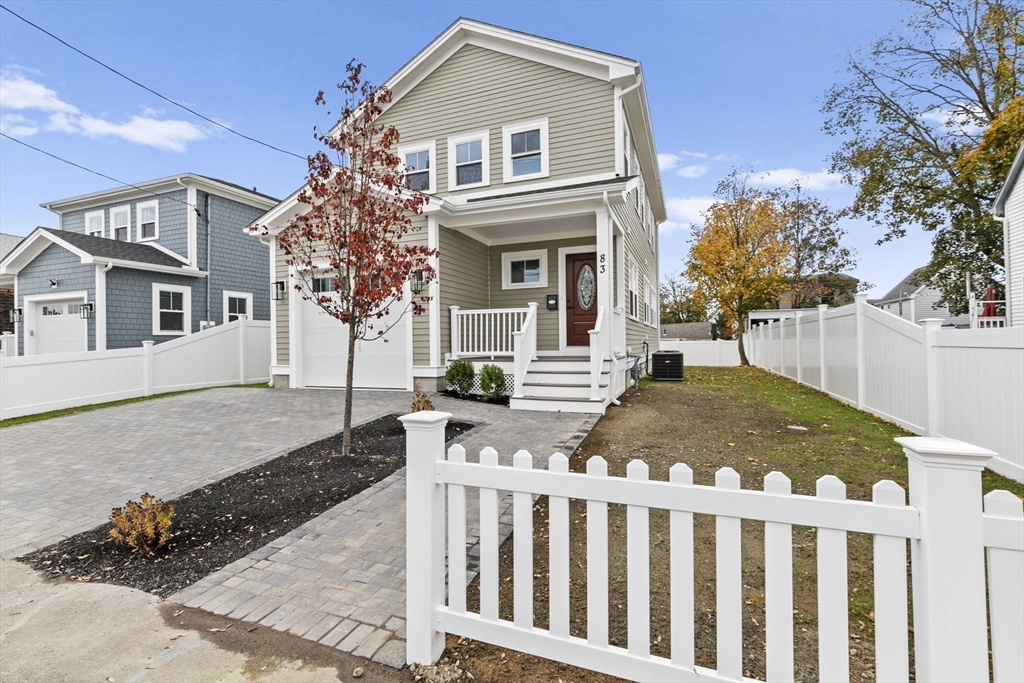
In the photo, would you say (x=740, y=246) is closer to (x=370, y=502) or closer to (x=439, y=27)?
(x=439, y=27)

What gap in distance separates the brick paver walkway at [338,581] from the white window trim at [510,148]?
8200 mm

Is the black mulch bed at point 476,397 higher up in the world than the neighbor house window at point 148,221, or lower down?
lower down

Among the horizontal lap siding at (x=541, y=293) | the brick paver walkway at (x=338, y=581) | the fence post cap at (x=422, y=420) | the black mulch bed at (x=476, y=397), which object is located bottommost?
the brick paver walkway at (x=338, y=581)

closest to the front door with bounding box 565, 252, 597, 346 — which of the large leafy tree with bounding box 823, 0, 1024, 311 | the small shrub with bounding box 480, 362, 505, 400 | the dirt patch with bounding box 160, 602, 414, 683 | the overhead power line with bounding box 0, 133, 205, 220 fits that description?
the small shrub with bounding box 480, 362, 505, 400

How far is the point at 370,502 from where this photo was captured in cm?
393

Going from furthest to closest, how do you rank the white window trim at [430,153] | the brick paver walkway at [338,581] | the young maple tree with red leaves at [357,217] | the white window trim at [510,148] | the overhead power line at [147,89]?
the white window trim at [430,153] < the white window trim at [510,148] < the overhead power line at [147,89] < the young maple tree with red leaves at [357,217] < the brick paver walkway at [338,581]

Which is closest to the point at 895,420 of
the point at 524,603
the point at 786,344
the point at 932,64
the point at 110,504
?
the point at 524,603

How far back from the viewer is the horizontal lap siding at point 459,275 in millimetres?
9423

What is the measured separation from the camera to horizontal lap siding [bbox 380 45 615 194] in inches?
397

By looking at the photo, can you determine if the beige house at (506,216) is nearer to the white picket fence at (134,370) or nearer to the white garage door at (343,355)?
the white garage door at (343,355)

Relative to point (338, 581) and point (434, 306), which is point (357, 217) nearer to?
point (338, 581)

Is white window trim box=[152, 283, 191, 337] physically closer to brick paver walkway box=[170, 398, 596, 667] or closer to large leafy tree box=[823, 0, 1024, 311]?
brick paver walkway box=[170, 398, 596, 667]

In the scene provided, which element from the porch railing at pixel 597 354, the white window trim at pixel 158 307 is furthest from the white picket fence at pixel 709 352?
the white window trim at pixel 158 307

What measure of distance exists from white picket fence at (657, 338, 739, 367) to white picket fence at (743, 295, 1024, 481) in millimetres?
13427
